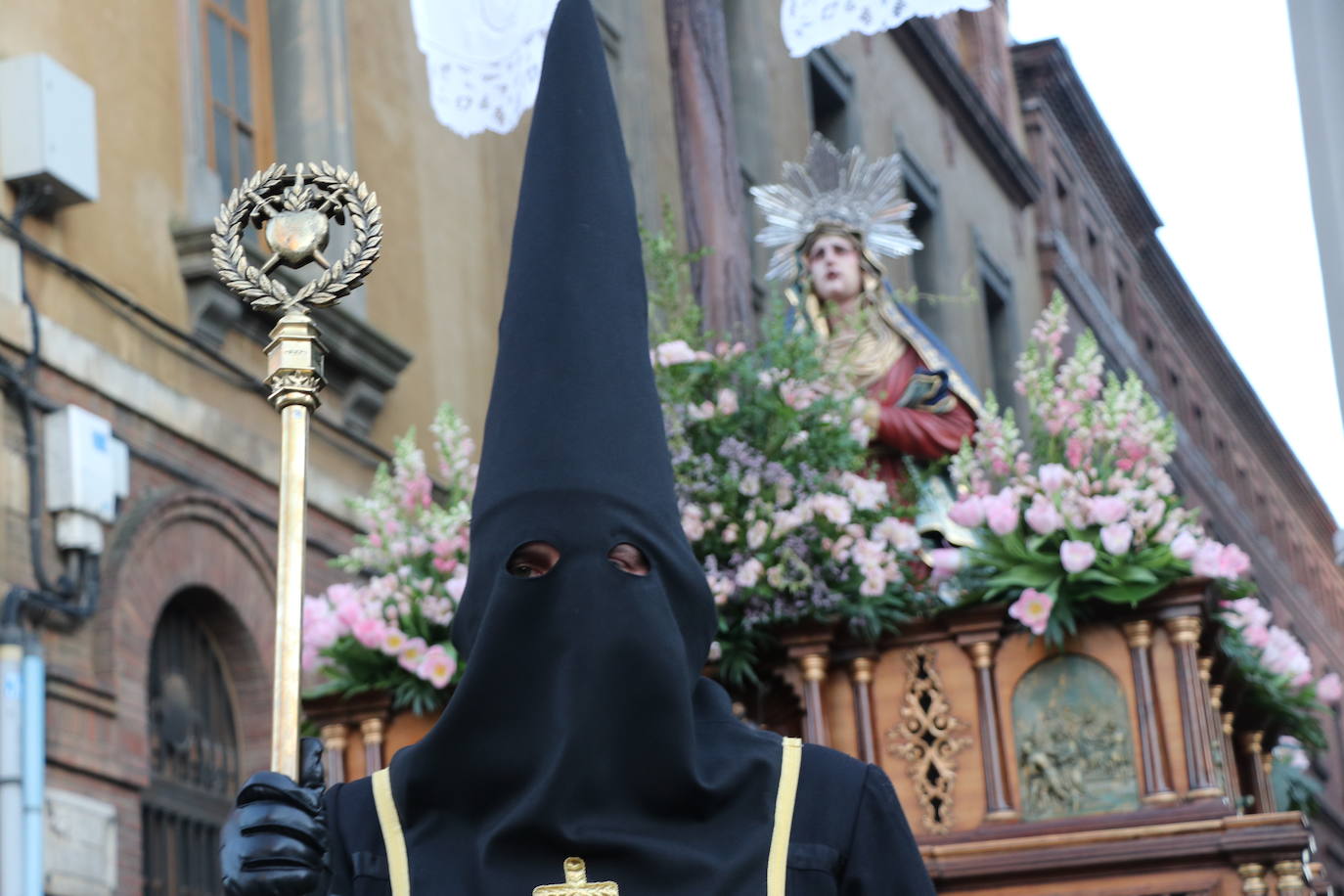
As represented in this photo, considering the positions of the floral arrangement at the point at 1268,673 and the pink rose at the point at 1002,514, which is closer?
the pink rose at the point at 1002,514

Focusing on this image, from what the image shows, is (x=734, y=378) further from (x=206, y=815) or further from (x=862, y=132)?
(x=862, y=132)

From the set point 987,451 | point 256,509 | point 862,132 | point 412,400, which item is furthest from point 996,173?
point 987,451

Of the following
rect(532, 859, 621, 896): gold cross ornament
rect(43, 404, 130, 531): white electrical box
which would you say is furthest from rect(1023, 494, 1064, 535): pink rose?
rect(43, 404, 130, 531): white electrical box

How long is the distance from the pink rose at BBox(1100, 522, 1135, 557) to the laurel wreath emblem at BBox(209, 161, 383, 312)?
2.94 meters

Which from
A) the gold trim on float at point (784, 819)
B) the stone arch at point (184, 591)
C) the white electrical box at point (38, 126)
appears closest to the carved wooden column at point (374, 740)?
the stone arch at point (184, 591)

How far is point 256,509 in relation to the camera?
34.7 ft

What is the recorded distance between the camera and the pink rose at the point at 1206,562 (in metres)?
6.11

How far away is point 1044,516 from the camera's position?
6258 mm

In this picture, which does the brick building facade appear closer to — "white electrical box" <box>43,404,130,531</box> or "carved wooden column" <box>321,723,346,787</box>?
"white electrical box" <box>43,404,130,531</box>

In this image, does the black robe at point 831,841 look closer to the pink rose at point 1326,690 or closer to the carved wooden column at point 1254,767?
the carved wooden column at point 1254,767

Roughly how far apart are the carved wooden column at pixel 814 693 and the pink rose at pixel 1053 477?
2.59ft

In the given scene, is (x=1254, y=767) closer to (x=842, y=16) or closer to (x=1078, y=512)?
(x=1078, y=512)

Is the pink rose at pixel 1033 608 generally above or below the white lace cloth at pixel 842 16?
below

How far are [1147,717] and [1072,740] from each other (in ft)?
0.73
